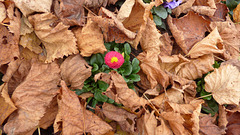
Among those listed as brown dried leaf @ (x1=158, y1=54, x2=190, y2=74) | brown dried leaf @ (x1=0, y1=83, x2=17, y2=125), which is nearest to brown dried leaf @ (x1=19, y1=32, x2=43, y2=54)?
brown dried leaf @ (x1=0, y1=83, x2=17, y2=125)

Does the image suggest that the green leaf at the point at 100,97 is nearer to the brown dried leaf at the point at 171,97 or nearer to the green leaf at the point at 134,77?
the green leaf at the point at 134,77

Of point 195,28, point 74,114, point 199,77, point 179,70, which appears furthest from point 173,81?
point 74,114

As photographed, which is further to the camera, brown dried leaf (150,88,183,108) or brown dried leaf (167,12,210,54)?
brown dried leaf (167,12,210,54)

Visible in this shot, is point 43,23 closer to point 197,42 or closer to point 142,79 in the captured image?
point 142,79

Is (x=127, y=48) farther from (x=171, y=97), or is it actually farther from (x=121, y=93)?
(x=171, y=97)

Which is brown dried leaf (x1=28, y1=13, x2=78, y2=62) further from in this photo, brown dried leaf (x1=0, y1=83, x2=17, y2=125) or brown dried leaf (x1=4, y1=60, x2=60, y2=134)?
brown dried leaf (x1=0, y1=83, x2=17, y2=125)

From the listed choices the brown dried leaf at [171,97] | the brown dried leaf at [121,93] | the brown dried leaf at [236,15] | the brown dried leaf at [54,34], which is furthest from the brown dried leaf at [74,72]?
the brown dried leaf at [236,15]
